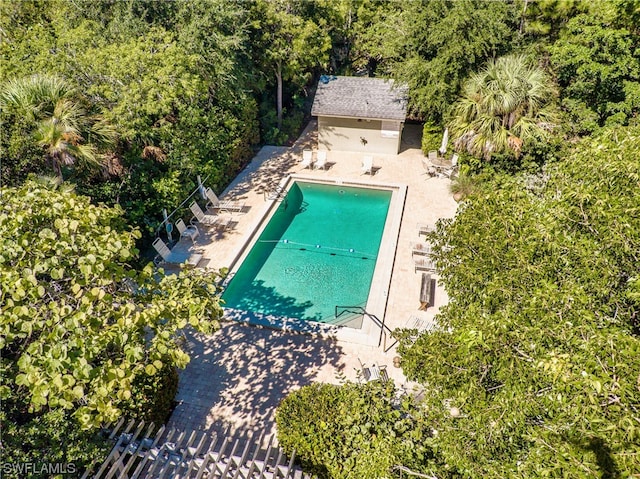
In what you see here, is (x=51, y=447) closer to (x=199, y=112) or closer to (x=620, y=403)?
(x=620, y=403)

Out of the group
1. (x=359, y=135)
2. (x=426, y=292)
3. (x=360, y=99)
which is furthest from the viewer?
(x=359, y=135)

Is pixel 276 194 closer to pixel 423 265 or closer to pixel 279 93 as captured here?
pixel 423 265

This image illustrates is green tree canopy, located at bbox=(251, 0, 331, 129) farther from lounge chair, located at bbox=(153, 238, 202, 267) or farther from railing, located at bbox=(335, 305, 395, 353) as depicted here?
railing, located at bbox=(335, 305, 395, 353)

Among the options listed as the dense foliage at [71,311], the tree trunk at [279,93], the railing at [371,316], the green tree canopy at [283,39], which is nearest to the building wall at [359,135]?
the tree trunk at [279,93]

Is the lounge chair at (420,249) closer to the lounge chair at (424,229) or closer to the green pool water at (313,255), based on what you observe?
the lounge chair at (424,229)

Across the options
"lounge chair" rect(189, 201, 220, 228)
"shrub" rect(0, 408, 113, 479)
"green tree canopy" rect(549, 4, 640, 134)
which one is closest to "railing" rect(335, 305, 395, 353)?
"lounge chair" rect(189, 201, 220, 228)

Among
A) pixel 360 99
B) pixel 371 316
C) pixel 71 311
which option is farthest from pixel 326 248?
pixel 71 311
